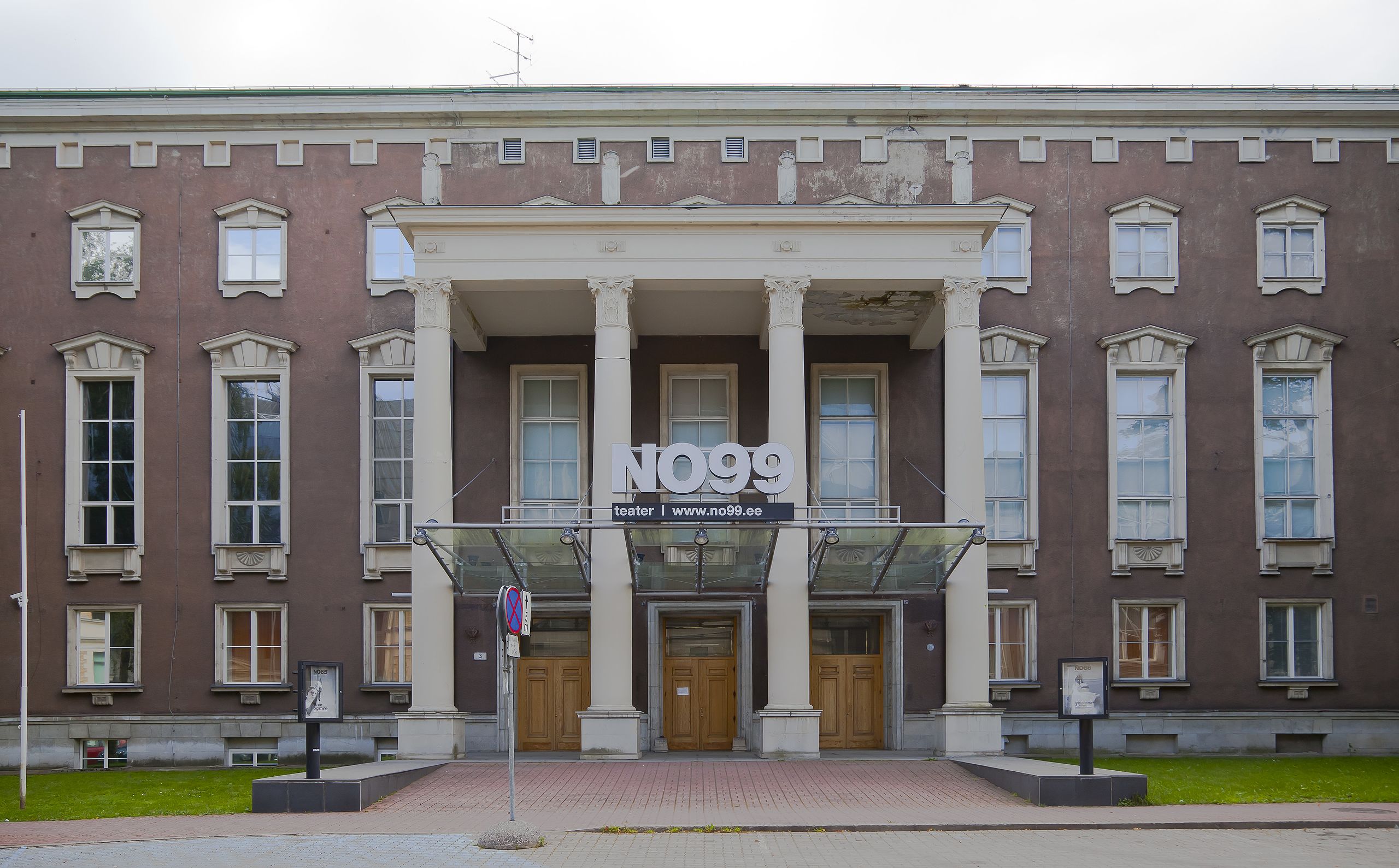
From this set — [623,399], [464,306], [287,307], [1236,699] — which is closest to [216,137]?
[287,307]

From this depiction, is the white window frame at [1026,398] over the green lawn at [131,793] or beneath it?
over

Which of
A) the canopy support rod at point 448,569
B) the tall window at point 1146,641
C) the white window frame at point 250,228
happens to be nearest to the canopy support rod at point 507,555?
the canopy support rod at point 448,569

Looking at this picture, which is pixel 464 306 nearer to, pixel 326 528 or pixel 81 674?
pixel 326 528

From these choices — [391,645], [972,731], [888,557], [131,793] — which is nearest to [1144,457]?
[888,557]

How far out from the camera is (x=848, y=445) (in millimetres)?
25656

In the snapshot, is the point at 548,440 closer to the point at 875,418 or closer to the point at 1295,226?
the point at 875,418

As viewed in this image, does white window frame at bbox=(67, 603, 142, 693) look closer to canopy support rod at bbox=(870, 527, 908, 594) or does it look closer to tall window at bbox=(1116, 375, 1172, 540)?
canopy support rod at bbox=(870, 527, 908, 594)

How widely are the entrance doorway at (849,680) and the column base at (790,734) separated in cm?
326

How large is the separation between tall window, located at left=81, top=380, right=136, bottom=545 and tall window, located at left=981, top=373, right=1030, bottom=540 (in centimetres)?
1802

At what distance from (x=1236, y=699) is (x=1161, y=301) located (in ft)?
27.6

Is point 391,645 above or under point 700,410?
under

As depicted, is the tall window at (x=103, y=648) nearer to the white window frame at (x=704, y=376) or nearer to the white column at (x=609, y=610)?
the white column at (x=609, y=610)

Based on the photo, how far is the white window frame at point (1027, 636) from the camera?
81.6 ft

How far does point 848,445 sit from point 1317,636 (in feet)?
34.6
